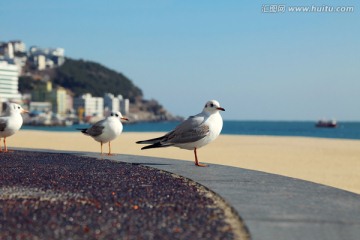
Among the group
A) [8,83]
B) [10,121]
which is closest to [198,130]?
[10,121]

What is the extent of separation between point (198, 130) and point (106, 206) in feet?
13.8

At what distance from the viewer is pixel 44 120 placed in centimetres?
15725

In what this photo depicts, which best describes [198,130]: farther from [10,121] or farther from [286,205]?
[10,121]

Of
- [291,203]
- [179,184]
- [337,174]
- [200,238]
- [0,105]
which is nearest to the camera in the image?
[200,238]

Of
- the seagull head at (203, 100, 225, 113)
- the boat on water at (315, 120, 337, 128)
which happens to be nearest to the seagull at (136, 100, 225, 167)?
the seagull head at (203, 100, 225, 113)

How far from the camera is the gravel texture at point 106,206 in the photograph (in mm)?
4145

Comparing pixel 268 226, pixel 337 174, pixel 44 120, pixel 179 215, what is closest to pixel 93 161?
pixel 179 215

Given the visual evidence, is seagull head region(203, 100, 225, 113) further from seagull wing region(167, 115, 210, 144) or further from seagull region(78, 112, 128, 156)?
seagull region(78, 112, 128, 156)

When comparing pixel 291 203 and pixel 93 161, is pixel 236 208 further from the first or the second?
pixel 93 161

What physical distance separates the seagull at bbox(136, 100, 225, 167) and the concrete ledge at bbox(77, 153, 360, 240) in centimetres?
142

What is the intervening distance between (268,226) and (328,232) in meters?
Answer: 0.50

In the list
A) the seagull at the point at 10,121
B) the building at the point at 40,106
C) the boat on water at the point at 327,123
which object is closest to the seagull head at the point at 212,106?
the seagull at the point at 10,121

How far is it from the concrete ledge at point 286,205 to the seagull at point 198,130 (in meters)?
1.42

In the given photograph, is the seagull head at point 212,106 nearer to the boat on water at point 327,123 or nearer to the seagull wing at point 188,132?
the seagull wing at point 188,132
